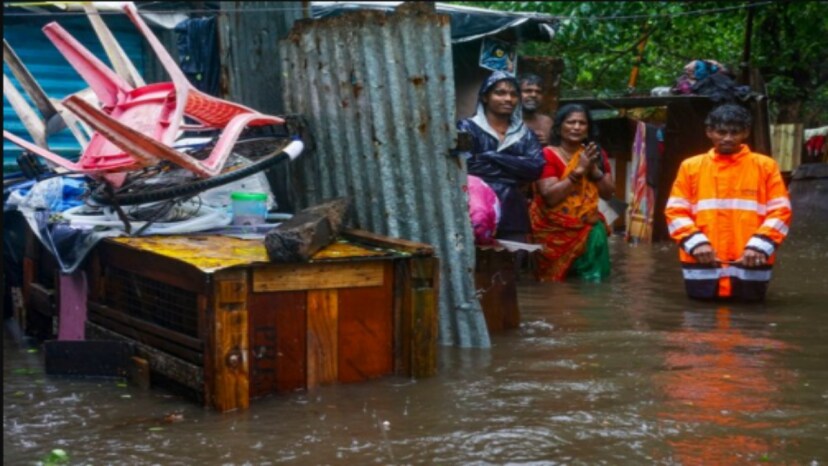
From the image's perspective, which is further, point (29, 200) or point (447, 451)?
point (29, 200)

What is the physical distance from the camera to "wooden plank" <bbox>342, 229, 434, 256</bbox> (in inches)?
216

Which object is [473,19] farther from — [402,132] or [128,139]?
[128,139]

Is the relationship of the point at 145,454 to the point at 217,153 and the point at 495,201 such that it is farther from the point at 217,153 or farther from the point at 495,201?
the point at 495,201

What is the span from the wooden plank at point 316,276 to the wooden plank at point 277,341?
4cm

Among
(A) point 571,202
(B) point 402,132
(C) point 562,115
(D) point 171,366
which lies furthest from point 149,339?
(C) point 562,115

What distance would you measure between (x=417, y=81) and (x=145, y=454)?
8.60 ft

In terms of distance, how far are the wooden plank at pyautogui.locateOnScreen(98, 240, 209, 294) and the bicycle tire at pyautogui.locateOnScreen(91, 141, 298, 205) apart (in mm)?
290

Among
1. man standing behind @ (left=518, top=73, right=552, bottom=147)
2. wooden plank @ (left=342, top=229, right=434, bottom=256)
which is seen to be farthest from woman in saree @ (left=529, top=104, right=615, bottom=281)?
wooden plank @ (left=342, top=229, right=434, bottom=256)

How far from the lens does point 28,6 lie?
10.7m

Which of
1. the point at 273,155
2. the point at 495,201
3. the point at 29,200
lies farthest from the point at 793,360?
the point at 29,200

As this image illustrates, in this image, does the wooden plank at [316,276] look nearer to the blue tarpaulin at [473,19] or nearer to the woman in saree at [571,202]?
the woman in saree at [571,202]

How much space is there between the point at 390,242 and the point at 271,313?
815 mm

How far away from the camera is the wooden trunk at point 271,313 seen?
4.96m

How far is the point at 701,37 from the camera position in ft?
56.3
